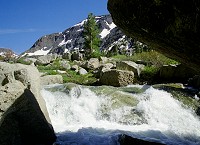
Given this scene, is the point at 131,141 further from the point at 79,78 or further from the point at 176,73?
the point at 79,78

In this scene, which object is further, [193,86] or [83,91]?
[193,86]

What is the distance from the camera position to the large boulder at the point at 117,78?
25.9 meters

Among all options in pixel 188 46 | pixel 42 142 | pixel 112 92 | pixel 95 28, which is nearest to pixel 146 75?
pixel 112 92

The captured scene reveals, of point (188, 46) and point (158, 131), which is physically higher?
point (188, 46)

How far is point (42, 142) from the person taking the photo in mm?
12102

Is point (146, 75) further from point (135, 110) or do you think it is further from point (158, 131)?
point (158, 131)

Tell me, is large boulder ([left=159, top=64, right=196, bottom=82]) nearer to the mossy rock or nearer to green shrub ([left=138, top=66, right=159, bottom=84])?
green shrub ([left=138, top=66, right=159, bottom=84])

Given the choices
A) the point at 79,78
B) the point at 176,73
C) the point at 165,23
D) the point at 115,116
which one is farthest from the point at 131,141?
the point at 79,78

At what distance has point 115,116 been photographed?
1753 centimetres

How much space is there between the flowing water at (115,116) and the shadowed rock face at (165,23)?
5294mm

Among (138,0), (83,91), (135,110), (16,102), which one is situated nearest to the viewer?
(138,0)

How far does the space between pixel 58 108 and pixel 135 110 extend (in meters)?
4.32

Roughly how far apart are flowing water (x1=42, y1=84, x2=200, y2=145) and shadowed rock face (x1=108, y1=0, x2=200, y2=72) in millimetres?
5294

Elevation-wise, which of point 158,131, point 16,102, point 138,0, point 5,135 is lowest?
point 158,131
